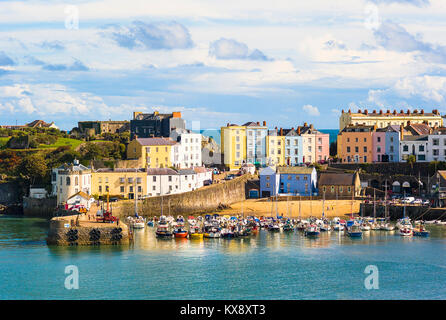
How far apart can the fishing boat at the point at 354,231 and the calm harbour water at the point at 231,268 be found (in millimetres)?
573

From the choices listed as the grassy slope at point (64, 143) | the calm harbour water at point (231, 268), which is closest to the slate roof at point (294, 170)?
the calm harbour water at point (231, 268)

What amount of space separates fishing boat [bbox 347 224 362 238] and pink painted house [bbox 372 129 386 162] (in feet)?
71.4

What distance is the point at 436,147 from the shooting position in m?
79.8

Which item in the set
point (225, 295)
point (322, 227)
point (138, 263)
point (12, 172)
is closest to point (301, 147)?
point (322, 227)

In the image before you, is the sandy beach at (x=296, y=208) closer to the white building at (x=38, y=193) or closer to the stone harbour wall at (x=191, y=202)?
the stone harbour wall at (x=191, y=202)

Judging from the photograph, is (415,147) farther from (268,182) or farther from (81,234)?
(81,234)

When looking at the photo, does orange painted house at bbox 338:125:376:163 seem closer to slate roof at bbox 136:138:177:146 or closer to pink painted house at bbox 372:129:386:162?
pink painted house at bbox 372:129:386:162

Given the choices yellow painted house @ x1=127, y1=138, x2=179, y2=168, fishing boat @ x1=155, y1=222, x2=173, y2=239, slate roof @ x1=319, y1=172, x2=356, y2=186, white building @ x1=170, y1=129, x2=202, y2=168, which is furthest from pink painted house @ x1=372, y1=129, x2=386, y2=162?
fishing boat @ x1=155, y1=222, x2=173, y2=239

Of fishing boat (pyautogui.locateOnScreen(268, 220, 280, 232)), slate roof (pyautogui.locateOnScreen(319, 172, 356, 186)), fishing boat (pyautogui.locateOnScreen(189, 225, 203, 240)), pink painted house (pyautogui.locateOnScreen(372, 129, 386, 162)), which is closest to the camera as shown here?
fishing boat (pyautogui.locateOnScreen(189, 225, 203, 240))

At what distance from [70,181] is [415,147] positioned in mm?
36022

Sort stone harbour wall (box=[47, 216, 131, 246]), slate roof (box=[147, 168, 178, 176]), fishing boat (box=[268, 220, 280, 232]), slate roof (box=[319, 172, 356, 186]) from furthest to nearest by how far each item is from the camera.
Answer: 1. slate roof (box=[319, 172, 356, 186])
2. slate roof (box=[147, 168, 178, 176])
3. fishing boat (box=[268, 220, 280, 232])
4. stone harbour wall (box=[47, 216, 131, 246])

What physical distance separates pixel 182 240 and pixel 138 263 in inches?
382

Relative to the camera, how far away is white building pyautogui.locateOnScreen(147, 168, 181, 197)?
239 ft

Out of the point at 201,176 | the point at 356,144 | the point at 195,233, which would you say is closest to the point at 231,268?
the point at 195,233
